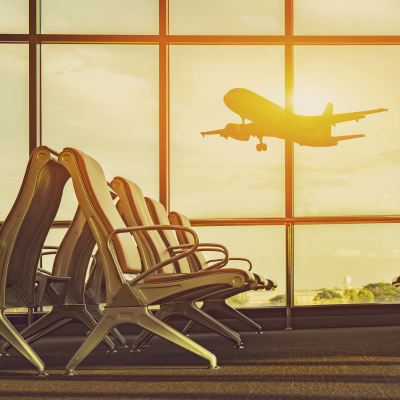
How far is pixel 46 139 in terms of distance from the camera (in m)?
5.55

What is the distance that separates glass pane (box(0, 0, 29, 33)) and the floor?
370 centimetres

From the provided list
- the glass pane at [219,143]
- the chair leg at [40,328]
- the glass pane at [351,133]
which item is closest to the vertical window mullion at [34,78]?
the glass pane at [219,143]

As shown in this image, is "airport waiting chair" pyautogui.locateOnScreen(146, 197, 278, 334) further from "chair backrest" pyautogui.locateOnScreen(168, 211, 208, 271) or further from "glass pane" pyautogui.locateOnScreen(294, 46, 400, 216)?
"glass pane" pyautogui.locateOnScreen(294, 46, 400, 216)

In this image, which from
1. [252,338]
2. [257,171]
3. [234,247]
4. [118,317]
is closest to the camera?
[118,317]

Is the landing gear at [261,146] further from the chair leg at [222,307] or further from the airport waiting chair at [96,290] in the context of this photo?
the airport waiting chair at [96,290]

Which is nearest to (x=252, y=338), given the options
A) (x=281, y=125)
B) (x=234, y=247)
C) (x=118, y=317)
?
(x=234, y=247)

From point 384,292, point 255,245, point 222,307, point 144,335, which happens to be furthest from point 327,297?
point 144,335

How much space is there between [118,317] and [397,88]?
465 cm

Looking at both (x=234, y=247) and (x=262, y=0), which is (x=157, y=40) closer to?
(x=262, y=0)

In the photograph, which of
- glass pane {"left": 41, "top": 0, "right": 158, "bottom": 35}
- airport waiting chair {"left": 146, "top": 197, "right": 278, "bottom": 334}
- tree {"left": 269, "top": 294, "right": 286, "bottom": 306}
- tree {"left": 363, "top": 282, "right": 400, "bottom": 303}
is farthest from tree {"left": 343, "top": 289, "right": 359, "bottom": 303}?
glass pane {"left": 41, "top": 0, "right": 158, "bottom": 35}

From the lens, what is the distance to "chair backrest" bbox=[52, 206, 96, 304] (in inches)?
122

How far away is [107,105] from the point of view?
5672mm

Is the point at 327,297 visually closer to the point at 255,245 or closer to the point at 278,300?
the point at 278,300

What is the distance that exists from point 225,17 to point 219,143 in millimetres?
1482
